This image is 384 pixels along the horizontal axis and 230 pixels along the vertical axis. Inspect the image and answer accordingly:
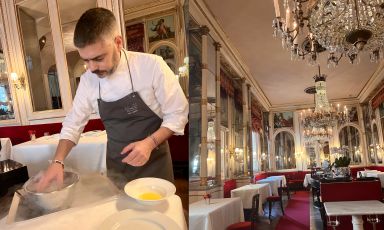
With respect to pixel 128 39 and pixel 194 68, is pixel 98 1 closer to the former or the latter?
pixel 128 39

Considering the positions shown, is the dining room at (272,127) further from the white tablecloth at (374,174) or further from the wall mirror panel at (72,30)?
the wall mirror panel at (72,30)

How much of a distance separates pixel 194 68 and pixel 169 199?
63 cm

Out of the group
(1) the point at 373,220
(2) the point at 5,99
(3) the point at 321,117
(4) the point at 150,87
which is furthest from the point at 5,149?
(1) the point at 373,220

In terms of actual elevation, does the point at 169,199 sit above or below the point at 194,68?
below

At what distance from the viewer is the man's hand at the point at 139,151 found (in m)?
1.20

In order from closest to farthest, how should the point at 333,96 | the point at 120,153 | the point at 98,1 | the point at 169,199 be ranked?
the point at 333,96 → the point at 169,199 → the point at 120,153 → the point at 98,1

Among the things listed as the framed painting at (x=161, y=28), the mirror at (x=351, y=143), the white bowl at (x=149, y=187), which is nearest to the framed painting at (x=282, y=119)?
the mirror at (x=351, y=143)

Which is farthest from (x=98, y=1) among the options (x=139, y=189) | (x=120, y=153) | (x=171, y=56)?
(x=139, y=189)

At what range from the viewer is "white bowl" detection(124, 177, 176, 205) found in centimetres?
117

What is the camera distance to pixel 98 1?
4.67 feet

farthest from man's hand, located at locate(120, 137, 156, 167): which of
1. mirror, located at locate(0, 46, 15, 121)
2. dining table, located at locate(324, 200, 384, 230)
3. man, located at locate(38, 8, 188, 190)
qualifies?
mirror, located at locate(0, 46, 15, 121)

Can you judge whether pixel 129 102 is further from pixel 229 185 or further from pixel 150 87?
pixel 229 185

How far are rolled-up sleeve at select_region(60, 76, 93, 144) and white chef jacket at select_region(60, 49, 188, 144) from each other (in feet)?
0.07

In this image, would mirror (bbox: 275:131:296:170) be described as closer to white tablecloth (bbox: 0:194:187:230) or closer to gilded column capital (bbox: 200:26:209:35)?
gilded column capital (bbox: 200:26:209:35)
